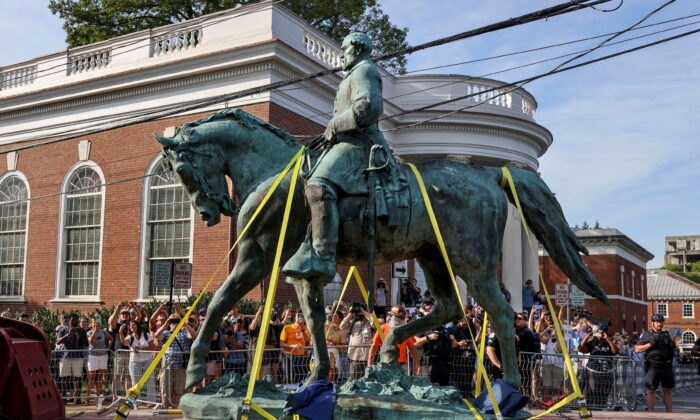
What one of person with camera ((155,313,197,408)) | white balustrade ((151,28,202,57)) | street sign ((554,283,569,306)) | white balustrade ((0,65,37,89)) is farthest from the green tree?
person with camera ((155,313,197,408))

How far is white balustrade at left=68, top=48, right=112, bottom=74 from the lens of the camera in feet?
75.3

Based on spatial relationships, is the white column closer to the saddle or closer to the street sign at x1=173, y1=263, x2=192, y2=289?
the street sign at x1=173, y1=263, x2=192, y2=289

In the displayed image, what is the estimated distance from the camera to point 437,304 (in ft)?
23.1

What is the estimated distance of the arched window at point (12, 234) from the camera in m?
24.0

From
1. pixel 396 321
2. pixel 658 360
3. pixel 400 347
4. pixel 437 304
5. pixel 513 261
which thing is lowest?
pixel 658 360

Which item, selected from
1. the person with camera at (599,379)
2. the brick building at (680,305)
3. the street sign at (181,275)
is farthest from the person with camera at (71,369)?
the brick building at (680,305)

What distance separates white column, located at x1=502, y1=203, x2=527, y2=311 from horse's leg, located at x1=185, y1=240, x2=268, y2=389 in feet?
66.1

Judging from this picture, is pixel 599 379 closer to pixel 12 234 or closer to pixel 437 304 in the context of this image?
pixel 437 304

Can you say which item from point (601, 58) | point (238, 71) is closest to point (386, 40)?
point (238, 71)

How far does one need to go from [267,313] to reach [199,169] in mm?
1588

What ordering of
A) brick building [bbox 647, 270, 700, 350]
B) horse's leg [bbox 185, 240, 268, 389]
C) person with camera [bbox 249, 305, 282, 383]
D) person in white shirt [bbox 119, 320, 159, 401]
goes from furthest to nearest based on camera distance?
brick building [bbox 647, 270, 700, 350]
person in white shirt [bbox 119, 320, 159, 401]
person with camera [bbox 249, 305, 282, 383]
horse's leg [bbox 185, 240, 268, 389]

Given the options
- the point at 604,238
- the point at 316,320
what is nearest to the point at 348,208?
the point at 316,320

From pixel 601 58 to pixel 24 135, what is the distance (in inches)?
782

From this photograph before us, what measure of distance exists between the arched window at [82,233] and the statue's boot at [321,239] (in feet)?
58.1
